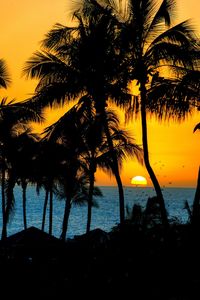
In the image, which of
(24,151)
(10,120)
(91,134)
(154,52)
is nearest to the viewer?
(154,52)

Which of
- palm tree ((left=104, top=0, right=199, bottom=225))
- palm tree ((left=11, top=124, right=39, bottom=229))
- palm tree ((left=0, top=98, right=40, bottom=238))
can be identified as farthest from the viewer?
palm tree ((left=11, top=124, right=39, bottom=229))

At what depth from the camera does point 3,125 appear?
81.4 ft

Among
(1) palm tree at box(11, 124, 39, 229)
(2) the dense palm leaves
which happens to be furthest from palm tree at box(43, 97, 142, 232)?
(1) palm tree at box(11, 124, 39, 229)

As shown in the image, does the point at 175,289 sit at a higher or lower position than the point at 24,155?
lower

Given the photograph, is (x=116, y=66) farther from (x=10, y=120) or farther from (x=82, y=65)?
(x=10, y=120)

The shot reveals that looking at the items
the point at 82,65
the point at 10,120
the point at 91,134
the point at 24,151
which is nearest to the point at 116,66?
the point at 82,65

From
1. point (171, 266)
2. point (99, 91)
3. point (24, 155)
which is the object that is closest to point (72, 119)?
point (99, 91)

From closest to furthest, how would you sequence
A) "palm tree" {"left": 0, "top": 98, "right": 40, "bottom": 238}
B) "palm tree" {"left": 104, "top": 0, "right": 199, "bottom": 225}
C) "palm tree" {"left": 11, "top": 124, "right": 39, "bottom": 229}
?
"palm tree" {"left": 104, "top": 0, "right": 199, "bottom": 225}, "palm tree" {"left": 0, "top": 98, "right": 40, "bottom": 238}, "palm tree" {"left": 11, "top": 124, "right": 39, "bottom": 229}

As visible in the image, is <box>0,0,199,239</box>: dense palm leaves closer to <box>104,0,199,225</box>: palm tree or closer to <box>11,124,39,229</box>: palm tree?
<box>104,0,199,225</box>: palm tree

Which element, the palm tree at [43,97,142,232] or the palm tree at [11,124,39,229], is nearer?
the palm tree at [43,97,142,232]

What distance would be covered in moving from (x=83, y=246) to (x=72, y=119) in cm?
682

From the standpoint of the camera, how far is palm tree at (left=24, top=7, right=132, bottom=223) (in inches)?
685

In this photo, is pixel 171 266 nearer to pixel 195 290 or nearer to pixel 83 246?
pixel 195 290

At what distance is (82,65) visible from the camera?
17703mm
